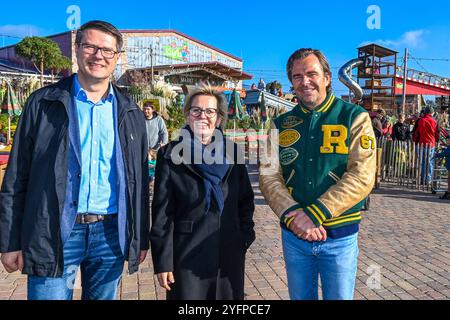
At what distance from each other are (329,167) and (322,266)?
0.60m

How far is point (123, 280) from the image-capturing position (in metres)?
4.14

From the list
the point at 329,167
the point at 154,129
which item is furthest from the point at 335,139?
the point at 154,129

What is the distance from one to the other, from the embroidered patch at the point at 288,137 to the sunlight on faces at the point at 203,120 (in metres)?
0.46

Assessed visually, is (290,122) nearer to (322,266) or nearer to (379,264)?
(322,266)

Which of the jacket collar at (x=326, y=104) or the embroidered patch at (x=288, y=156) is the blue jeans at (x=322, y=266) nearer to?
the embroidered patch at (x=288, y=156)

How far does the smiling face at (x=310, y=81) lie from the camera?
2.21 metres

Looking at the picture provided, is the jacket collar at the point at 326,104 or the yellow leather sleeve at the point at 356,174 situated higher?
the jacket collar at the point at 326,104

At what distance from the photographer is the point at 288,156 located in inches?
91.5

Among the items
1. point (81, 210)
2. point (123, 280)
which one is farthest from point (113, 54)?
point (123, 280)

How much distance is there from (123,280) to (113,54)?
2829mm

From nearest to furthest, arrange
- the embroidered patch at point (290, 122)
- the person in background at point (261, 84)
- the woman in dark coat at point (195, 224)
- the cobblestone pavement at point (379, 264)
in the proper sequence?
the woman in dark coat at point (195, 224)
the embroidered patch at point (290, 122)
the cobblestone pavement at point (379, 264)
the person in background at point (261, 84)

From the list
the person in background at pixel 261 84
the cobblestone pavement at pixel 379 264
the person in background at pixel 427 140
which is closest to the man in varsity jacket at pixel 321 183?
the cobblestone pavement at pixel 379 264

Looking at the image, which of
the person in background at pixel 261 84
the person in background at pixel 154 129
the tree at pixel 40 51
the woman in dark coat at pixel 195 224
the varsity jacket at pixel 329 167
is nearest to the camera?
the varsity jacket at pixel 329 167
